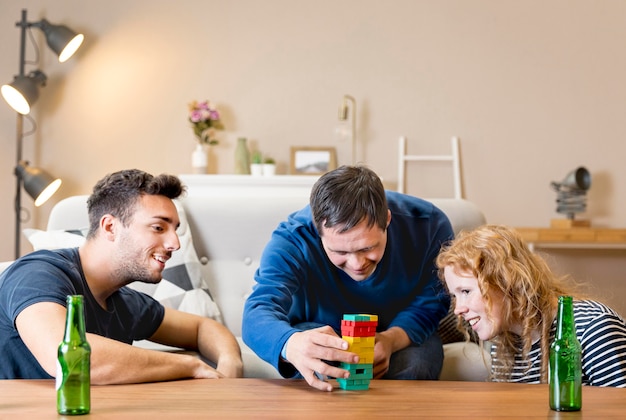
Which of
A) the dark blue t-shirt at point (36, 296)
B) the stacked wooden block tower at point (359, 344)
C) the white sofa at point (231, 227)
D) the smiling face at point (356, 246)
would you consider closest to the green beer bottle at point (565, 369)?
the stacked wooden block tower at point (359, 344)

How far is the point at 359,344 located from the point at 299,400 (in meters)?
0.16

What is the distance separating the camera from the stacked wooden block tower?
154cm

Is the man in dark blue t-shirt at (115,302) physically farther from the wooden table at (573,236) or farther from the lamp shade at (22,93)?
the lamp shade at (22,93)

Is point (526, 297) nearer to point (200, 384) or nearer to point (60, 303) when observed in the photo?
point (200, 384)

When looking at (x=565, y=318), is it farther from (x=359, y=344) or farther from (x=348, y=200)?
(x=348, y=200)

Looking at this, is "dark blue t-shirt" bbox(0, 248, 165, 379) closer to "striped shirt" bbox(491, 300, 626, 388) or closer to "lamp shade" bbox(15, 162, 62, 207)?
"striped shirt" bbox(491, 300, 626, 388)

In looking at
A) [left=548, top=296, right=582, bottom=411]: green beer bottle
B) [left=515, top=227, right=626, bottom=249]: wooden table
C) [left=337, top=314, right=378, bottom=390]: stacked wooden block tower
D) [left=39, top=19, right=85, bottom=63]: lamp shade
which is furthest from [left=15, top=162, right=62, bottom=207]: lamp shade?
[left=548, top=296, right=582, bottom=411]: green beer bottle

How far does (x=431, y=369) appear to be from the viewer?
226cm

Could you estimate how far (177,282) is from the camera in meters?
2.76

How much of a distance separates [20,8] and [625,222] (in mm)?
4116

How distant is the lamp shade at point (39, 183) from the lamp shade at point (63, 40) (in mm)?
698

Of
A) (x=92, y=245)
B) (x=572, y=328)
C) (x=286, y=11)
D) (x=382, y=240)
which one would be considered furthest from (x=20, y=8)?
(x=572, y=328)

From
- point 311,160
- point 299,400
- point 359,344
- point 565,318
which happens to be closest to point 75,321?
point 299,400

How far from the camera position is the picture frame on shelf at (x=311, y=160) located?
17.3 ft
